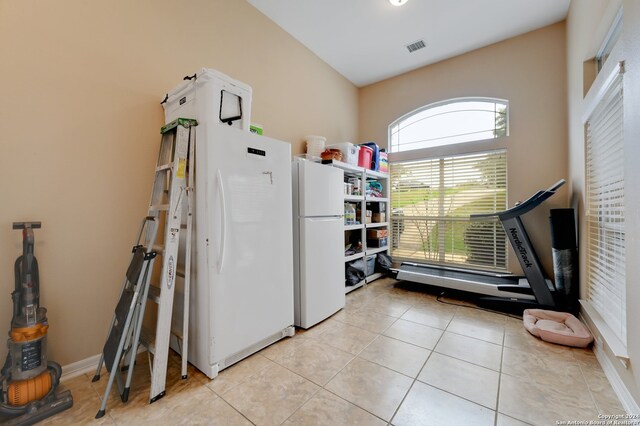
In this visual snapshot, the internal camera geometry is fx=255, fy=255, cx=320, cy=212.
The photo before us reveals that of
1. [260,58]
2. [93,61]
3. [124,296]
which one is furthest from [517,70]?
[124,296]

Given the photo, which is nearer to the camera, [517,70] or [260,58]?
[260,58]

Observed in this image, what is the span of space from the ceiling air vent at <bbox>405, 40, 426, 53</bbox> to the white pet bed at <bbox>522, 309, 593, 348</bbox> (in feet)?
11.1

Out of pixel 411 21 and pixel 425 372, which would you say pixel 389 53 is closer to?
pixel 411 21

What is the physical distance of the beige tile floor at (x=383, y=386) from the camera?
4.45ft

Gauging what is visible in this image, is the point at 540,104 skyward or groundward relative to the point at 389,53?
groundward

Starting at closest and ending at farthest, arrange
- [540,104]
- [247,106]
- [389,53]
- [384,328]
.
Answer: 1. [247,106]
2. [384,328]
3. [540,104]
4. [389,53]

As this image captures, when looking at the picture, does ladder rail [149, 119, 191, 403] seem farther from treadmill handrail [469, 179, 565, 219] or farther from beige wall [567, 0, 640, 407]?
treadmill handrail [469, 179, 565, 219]

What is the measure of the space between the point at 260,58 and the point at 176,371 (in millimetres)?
3050

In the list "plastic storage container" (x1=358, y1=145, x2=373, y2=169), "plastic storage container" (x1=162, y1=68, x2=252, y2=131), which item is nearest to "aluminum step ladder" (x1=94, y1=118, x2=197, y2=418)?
"plastic storage container" (x1=162, y1=68, x2=252, y2=131)

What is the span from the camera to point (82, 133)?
171 centimetres

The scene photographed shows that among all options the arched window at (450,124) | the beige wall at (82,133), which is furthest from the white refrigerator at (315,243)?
the arched window at (450,124)

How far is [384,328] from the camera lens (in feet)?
7.79

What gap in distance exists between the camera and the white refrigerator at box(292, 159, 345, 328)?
2.37 m

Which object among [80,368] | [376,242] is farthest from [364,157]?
→ [80,368]
